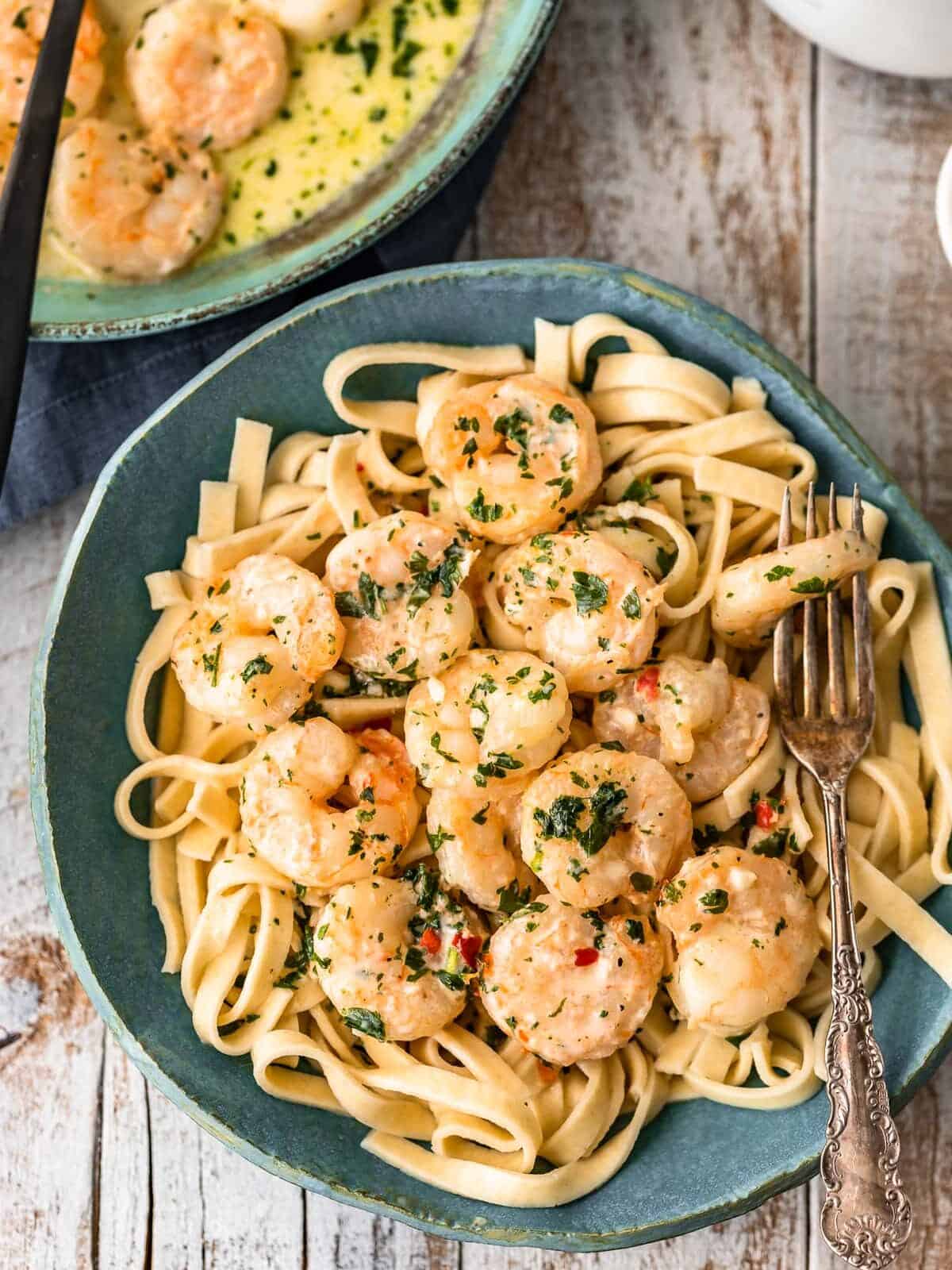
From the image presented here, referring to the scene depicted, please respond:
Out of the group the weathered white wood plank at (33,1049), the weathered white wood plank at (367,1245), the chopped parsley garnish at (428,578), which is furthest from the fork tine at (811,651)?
the weathered white wood plank at (33,1049)

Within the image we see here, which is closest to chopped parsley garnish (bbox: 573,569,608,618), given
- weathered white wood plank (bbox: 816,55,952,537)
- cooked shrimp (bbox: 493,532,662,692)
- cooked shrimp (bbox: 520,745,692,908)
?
cooked shrimp (bbox: 493,532,662,692)

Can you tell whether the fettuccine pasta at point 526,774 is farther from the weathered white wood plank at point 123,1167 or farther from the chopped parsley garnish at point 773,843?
the weathered white wood plank at point 123,1167

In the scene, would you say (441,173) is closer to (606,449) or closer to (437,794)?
(606,449)

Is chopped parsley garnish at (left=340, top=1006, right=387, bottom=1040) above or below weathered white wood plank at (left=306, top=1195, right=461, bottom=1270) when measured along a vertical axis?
above

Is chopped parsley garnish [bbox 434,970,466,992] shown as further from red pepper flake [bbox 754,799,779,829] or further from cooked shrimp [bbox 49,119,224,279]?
cooked shrimp [bbox 49,119,224,279]

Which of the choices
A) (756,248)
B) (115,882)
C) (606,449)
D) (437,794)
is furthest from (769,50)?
(115,882)

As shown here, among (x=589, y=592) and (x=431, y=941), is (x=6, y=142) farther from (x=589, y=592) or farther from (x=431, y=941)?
(x=431, y=941)
